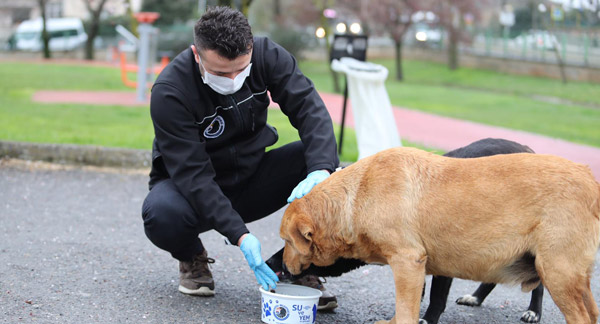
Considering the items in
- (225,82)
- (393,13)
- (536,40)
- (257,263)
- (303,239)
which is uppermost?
(225,82)

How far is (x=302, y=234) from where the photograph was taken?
3723 millimetres

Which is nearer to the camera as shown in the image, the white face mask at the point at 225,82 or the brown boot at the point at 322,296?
the white face mask at the point at 225,82

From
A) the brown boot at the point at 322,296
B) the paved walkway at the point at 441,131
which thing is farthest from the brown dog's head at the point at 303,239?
the paved walkway at the point at 441,131

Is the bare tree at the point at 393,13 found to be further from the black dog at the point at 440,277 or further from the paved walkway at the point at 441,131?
the black dog at the point at 440,277

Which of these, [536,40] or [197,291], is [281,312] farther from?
[536,40]

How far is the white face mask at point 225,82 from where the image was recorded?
4.14 metres

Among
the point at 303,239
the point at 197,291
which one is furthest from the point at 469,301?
the point at 197,291

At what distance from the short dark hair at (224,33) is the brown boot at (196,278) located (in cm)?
146

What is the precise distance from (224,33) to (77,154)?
567cm

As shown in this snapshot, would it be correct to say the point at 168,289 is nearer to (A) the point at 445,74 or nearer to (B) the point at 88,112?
(B) the point at 88,112

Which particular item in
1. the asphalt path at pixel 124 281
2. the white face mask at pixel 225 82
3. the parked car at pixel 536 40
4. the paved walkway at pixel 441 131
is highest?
the white face mask at pixel 225 82

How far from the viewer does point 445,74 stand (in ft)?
119

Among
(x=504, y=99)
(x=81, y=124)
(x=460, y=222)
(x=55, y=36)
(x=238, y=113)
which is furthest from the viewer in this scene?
(x=55, y=36)

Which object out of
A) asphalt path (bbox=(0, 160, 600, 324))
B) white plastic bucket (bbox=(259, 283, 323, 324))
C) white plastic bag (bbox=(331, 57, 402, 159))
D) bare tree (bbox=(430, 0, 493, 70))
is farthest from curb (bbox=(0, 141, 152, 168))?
bare tree (bbox=(430, 0, 493, 70))
